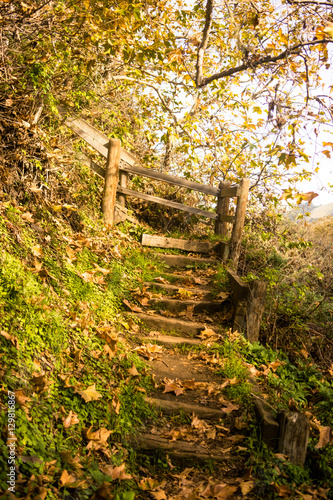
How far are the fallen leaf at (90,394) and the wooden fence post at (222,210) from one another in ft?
17.2

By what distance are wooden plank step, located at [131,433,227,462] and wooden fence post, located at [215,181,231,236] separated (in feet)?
16.7

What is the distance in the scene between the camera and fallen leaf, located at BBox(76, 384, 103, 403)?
3016 millimetres

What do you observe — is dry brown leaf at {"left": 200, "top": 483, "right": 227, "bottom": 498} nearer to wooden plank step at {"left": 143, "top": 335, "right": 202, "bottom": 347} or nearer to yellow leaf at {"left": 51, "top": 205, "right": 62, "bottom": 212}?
wooden plank step at {"left": 143, "top": 335, "right": 202, "bottom": 347}

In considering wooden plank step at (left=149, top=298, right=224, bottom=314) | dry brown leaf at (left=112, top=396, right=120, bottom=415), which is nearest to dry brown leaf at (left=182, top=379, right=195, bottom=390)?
dry brown leaf at (left=112, top=396, right=120, bottom=415)

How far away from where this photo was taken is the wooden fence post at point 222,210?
7648 mm

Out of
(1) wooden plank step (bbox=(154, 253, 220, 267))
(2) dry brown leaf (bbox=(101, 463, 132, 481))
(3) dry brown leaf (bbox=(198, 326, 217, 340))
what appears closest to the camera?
(2) dry brown leaf (bbox=(101, 463, 132, 481))

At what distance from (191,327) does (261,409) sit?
66.6 inches

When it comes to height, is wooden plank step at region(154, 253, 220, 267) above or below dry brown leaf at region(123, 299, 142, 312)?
above

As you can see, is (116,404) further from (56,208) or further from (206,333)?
(56,208)

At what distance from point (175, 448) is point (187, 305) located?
2.47 m

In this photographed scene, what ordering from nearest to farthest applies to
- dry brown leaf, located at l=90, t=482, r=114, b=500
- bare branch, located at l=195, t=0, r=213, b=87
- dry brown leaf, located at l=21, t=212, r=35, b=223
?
dry brown leaf, located at l=90, t=482, r=114, b=500
dry brown leaf, located at l=21, t=212, r=35, b=223
bare branch, located at l=195, t=0, r=213, b=87

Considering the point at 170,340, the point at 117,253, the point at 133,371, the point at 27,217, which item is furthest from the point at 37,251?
the point at 117,253

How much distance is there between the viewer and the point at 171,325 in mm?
5055

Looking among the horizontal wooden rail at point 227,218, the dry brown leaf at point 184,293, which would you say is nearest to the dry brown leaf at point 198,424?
the dry brown leaf at point 184,293
